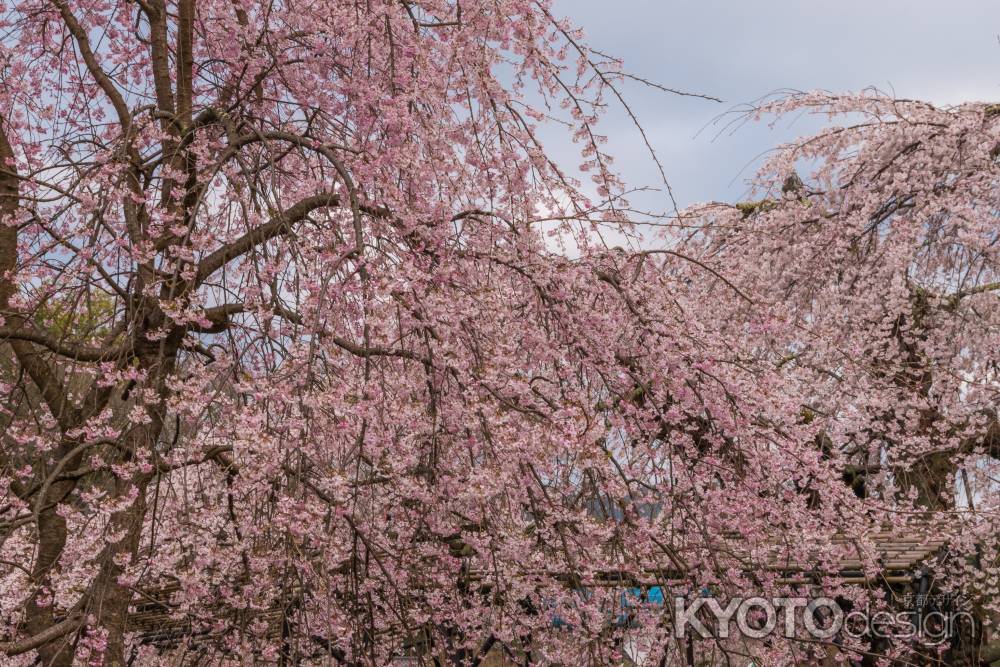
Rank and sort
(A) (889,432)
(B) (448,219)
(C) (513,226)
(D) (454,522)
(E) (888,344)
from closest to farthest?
1. (B) (448,219)
2. (C) (513,226)
3. (D) (454,522)
4. (A) (889,432)
5. (E) (888,344)

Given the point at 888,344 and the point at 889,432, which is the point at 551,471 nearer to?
the point at 889,432

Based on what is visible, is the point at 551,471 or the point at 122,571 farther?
the point at 122,571

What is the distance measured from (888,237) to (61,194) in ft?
19.4

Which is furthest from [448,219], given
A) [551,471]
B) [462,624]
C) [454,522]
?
[462,624]

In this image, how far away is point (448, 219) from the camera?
12.1 feet
